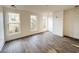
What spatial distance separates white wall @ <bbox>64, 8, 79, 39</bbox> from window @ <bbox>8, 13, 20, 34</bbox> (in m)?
3.15

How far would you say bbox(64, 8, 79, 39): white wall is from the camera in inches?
191

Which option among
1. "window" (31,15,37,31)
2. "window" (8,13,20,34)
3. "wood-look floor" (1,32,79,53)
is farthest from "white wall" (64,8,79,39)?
"window" (8,13,20,34)

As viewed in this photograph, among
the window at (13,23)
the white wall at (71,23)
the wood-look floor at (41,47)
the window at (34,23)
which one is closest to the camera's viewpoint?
the wood-look floor at (41,47)

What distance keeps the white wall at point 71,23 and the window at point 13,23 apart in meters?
3.15

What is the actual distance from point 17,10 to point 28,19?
1222 mm

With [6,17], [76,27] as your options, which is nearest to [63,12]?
[76,27]

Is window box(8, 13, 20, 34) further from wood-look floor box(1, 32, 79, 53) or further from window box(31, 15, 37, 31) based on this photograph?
window box(31, 15, 37, 31)

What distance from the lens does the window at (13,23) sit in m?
4.60

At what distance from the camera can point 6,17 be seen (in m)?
4.27

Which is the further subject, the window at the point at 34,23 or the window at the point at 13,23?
the window at the point at 34,23

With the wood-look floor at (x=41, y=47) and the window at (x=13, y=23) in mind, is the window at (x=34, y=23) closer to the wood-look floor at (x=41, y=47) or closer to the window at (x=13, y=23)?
the window at (x=13, y=23)

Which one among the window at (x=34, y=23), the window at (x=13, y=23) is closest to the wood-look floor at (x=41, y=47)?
the window at (x=13, y=23)

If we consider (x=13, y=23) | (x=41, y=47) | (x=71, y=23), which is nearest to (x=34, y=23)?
(x=13, y=23)

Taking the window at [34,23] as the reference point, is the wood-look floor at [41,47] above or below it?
below
